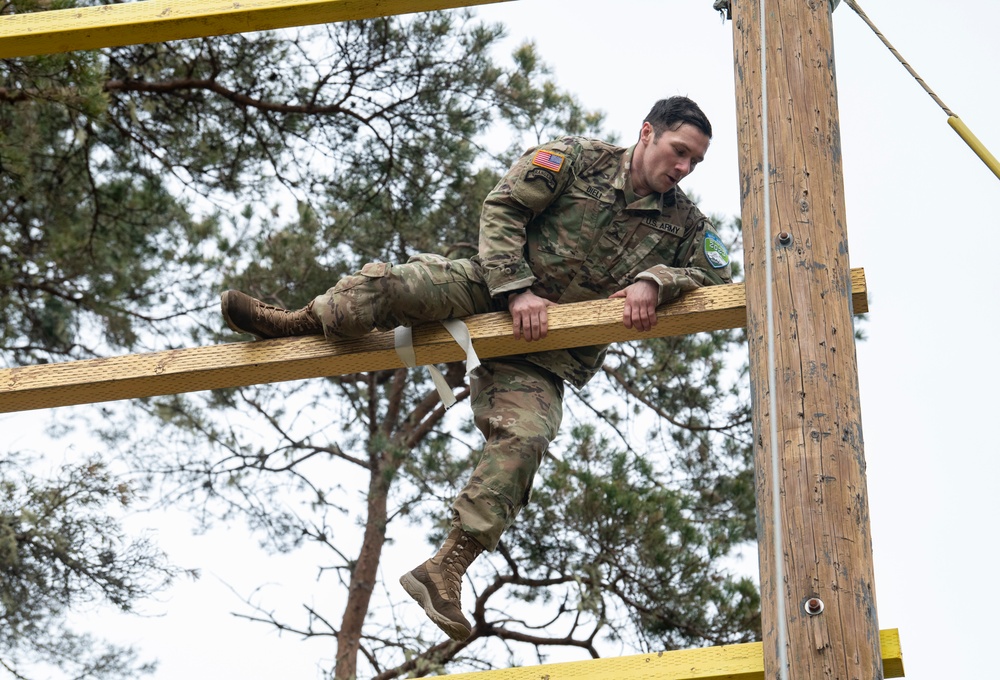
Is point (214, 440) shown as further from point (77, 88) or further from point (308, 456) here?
point (77, 88)

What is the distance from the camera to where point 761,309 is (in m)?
2.80

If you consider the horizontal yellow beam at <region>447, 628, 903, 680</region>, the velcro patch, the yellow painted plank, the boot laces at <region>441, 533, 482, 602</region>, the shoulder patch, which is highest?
the yellow painted plank

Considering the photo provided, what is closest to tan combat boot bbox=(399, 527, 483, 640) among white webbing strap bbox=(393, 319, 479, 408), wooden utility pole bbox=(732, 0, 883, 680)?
white webbing strap bbox=(393, 319, 479, 408)

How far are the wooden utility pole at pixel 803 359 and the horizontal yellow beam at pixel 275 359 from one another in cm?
40

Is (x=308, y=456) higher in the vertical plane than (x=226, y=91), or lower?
lower

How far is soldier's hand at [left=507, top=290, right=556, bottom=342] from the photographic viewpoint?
3238mm

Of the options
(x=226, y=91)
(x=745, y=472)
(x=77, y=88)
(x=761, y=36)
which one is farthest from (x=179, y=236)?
(x=761, y=36)

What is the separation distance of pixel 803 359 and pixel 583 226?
46.8 inches

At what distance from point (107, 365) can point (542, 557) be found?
172 inches

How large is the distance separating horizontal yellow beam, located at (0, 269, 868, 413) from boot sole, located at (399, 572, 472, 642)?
1.77 ft

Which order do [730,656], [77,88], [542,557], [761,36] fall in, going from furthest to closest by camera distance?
[542,557] < [77,88] < [761,36] < [730,656]

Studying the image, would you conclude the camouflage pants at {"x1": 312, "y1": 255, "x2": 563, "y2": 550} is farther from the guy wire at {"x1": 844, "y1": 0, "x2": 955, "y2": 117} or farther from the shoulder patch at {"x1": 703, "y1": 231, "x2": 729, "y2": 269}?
the guy wire at {"x1": 844, "y1": 0, "x2": 955, "y2": 117}

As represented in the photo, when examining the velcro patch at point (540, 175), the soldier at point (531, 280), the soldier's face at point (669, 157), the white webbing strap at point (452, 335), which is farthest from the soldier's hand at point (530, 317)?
the soldier's face at point (669, 157)

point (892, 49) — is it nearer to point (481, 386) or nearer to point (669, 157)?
point (669, 157)
